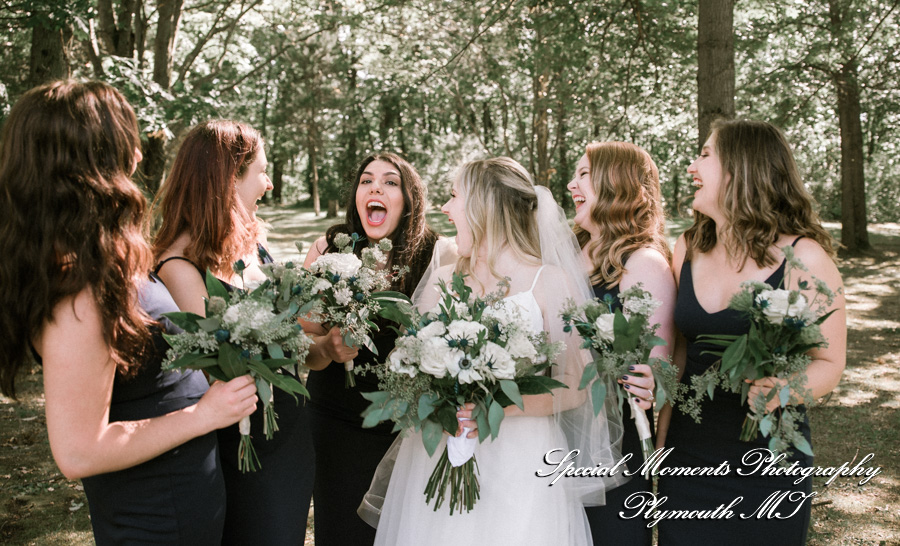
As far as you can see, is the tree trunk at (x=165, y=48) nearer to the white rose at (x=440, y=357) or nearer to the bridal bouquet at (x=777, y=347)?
the white rose at (x=440, y=357)

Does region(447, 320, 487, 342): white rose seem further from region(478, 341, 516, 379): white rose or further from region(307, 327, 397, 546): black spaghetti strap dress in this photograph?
region(307, 327, 397, 546): black spaghetti strap dress

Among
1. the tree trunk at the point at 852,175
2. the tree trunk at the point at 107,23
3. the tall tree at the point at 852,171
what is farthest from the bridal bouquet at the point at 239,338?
the tree trunk at the point at 852,175

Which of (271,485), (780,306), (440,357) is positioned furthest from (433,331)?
(780,306)

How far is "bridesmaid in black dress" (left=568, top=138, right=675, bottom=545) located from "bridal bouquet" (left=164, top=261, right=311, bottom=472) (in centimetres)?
163

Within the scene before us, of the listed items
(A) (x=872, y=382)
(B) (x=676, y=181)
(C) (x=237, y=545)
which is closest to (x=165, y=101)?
(C) (x=237, y=545)

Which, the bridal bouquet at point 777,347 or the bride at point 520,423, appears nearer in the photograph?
the bridal bouquet at point 777,347

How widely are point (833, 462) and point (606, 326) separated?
4649 mm

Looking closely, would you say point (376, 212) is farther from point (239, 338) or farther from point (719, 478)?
point (719, 478)

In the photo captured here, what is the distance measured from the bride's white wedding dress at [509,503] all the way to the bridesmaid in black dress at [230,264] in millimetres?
556

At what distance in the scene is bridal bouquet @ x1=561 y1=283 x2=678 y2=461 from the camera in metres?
2.68

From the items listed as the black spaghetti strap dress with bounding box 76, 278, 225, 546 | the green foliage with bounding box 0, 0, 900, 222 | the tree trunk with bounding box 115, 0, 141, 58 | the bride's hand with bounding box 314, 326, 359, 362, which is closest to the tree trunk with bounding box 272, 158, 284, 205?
the green foliage with bounding box 0, 0, 900, 222

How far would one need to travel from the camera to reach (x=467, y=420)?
9.29 ft

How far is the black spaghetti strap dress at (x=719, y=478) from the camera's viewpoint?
290 cm

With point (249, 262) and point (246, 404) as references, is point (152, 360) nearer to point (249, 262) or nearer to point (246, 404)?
point (246, 404)
